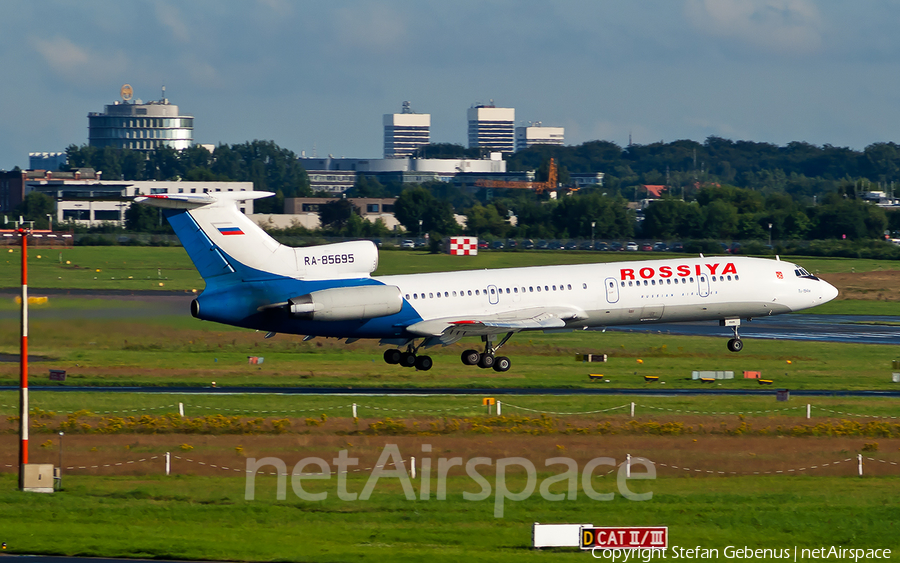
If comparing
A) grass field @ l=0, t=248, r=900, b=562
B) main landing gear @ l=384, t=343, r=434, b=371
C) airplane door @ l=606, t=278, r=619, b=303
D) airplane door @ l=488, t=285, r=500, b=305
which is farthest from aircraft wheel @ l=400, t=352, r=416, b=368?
airplane door @ l=606, t=278, r=619, b=303

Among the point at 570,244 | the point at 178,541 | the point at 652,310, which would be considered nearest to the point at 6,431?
the point at 178,541

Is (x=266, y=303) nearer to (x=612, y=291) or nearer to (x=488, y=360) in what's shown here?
(x=488, y=360)

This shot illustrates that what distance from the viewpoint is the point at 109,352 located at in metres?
71.9

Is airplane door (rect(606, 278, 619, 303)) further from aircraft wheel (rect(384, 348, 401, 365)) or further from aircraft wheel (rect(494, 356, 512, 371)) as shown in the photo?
aircraft wheel (rect(384, 348, 401, 365))

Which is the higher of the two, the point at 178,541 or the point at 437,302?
the point at 437,302

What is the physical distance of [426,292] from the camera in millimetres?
53344

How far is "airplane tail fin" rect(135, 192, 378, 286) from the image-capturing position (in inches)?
1961

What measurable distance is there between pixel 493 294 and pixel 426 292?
10.2 ft

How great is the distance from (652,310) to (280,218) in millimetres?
133931

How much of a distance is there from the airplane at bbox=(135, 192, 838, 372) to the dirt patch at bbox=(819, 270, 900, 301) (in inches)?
2266

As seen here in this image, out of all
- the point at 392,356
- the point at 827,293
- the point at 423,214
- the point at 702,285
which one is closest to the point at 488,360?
the point at 392,356

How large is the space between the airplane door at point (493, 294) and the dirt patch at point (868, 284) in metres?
68.6

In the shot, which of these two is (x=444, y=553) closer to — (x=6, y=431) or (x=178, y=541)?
(x=178, y=541)

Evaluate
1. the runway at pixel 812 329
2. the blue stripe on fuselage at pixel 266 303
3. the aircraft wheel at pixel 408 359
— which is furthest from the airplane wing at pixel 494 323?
the runway at pixel 812 329
